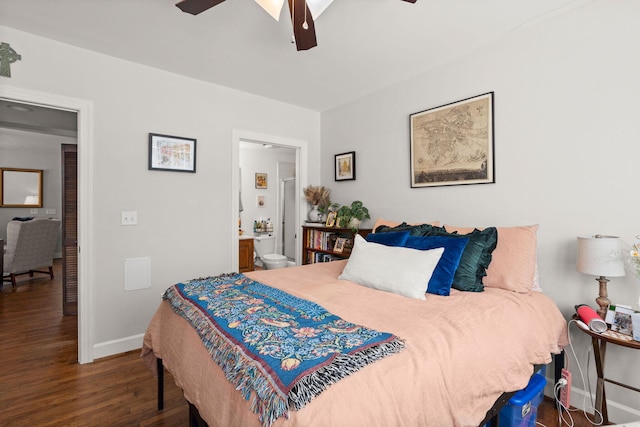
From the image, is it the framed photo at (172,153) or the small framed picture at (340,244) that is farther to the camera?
the small framed picture at (340,244)

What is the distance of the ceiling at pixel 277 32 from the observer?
6.54ft

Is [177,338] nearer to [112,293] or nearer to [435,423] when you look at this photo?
[435,423]

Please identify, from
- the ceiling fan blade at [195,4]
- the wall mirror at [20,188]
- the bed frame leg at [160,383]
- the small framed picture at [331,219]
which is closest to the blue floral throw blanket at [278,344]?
the bed frame leg at [160,383]

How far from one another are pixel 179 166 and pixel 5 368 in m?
2.12

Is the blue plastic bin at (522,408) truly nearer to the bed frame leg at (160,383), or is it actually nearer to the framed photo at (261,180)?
the bed frame leg at (160,383)

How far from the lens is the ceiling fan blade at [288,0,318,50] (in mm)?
1714

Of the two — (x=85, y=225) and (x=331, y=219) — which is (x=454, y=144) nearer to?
(x=331, y=219)

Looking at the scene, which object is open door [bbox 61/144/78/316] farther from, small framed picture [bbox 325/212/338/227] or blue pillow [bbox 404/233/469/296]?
blue pillow [bbox 404/233/469/296]

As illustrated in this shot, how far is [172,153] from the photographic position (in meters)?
2.96

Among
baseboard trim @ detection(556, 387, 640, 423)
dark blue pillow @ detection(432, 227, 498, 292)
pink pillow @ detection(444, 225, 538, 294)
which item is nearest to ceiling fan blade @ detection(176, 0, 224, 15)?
dark blue pillow @ detection(432, 227, 498, 292)

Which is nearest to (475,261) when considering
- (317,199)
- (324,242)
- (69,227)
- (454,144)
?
(454,144)

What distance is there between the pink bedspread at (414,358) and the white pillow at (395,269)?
0.22 ft

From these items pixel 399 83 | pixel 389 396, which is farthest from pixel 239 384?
pixel 399 83

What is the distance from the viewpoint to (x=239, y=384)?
0.99 meters
